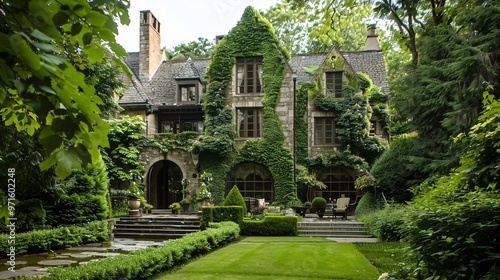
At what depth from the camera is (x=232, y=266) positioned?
9.80m

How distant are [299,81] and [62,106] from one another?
25.4 m

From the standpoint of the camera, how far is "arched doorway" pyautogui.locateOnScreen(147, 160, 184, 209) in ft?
92.2

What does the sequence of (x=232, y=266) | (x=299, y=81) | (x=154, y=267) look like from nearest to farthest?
(x=154, y=267), (x=232, y=266), (x=299, y=81)

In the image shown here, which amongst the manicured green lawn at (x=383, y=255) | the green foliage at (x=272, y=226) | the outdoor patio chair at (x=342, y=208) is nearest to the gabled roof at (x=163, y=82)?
the outdoor patio chair at (x=342, y=208)

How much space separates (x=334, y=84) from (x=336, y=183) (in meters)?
5.88

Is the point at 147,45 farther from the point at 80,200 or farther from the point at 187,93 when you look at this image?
the point at 80,200

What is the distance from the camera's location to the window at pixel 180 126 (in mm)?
27609

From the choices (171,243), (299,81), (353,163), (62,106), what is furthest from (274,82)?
(62,106)

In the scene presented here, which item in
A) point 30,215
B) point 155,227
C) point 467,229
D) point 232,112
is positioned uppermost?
point 232,112

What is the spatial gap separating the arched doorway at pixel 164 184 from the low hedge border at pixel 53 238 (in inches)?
466

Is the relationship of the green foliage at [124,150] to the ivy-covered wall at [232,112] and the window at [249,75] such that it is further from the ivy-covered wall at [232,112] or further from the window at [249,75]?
the window at [249,75]

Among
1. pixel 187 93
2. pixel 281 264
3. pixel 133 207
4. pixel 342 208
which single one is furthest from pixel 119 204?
pixel 281 264

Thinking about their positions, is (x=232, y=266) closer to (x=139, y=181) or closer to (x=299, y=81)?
(x=139, y=181)

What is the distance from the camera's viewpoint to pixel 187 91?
2805 cm
